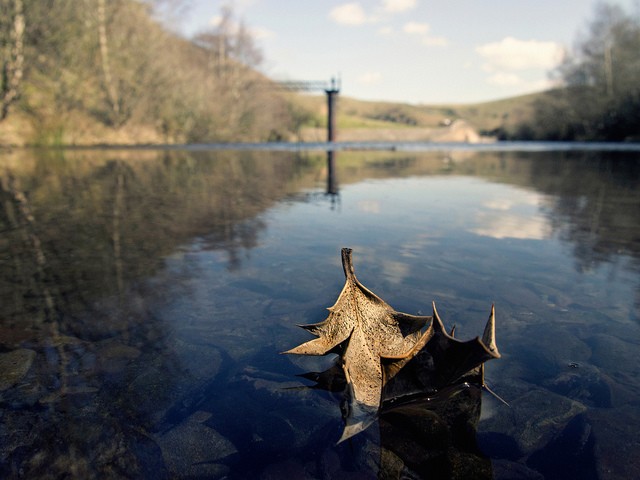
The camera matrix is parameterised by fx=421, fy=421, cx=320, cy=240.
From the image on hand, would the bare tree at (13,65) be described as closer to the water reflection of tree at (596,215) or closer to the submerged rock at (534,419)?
the water reflection of tree at (596,215)

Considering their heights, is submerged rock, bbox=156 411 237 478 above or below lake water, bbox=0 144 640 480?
below

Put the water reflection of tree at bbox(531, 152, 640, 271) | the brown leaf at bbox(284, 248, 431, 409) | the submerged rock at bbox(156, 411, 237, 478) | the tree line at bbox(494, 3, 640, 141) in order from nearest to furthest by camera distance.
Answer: the submerged rock at bbox(156, 411, 237, 478) → the brown leaf at bbox(284, 248, 431, 409) → the water reflection of tree at bbox(531, 152, 640, 271) → the tree line at bbox(494, 3, 640, 141)

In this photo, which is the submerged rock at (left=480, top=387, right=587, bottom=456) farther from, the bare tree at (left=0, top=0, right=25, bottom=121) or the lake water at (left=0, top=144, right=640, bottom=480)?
the bare tree at (left=0, top=0, right=25, bottom=121)

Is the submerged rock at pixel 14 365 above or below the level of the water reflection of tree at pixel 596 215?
below

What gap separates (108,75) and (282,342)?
95.5 feet

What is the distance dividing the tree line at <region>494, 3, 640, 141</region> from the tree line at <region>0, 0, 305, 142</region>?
2850 centimetres

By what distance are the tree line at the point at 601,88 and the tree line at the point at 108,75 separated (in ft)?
93.5

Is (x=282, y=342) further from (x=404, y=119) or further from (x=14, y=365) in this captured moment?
(x=404, y=119)

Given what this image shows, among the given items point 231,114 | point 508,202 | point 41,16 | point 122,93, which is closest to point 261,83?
point 231,114

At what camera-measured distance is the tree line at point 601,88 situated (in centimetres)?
3312

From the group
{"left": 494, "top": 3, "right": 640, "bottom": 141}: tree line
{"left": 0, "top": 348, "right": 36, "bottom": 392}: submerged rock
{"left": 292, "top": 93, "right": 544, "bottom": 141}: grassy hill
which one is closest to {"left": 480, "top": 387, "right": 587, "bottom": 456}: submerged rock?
{"left": 0, "top": 348, "right": 36, "bottom": 392}: submerged rock

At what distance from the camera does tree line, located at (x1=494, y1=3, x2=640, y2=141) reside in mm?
33125

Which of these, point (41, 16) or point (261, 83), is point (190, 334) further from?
point (261, 83)

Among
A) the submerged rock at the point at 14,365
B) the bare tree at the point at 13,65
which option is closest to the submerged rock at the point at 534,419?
the submerged rock at the point at 14,365
